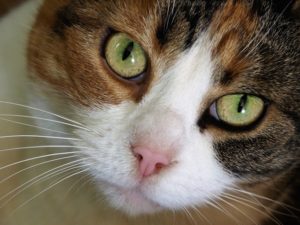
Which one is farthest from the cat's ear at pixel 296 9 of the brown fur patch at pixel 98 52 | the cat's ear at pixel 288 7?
the brown fur patch at pixel 98 52

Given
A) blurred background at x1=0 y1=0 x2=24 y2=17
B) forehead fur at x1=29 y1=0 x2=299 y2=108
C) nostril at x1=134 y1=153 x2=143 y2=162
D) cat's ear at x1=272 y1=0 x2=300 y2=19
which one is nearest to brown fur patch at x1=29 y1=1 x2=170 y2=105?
forehead fur at x1=29 y1=0 x2=299 y2=108

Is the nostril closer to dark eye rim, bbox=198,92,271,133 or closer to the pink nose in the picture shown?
the pink nose

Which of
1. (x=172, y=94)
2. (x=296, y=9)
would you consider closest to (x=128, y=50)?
(x=172, y=94)

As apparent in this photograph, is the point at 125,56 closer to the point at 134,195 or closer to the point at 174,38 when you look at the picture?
the point at 174,38

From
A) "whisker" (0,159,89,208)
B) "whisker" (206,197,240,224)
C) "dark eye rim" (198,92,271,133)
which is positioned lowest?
"whisker" (0,159,89,208)

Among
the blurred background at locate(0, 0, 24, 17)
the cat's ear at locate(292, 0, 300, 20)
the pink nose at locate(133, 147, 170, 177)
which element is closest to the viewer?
the pink nose at locate(133, 147, 170, 177)

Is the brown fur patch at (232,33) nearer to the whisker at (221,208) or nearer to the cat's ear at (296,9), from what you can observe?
the cat's ear at (296,9)

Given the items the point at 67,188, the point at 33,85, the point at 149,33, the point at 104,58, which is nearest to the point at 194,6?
the point at 149,33
